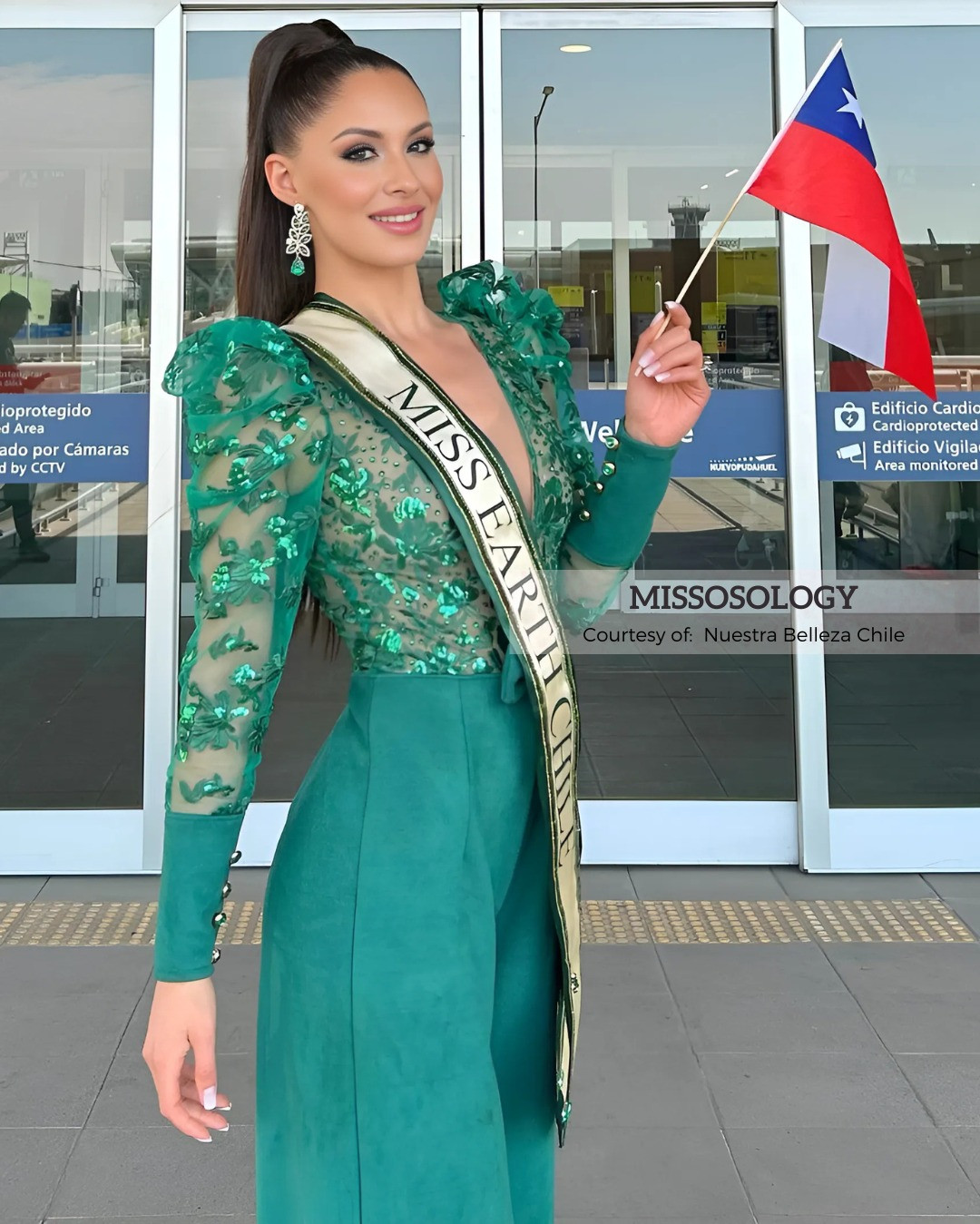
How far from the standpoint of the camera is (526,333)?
74.6 inches

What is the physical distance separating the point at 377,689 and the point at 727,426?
3.51 meters

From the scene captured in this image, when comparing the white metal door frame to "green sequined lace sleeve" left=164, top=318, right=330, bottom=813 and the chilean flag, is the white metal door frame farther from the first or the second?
"green sequined lace sleeve" left=164, top=318, right=330, bottom=813

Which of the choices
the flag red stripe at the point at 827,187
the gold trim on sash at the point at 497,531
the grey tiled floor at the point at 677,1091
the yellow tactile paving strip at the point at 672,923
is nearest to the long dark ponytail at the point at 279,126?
the gold trim on sash at the point at 497,531

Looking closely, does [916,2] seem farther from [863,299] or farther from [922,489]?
[863,299]

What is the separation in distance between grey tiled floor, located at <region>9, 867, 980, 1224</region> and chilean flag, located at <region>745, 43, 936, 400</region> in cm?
164

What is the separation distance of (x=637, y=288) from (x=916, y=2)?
1.26 meters

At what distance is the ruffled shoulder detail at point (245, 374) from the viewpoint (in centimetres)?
152

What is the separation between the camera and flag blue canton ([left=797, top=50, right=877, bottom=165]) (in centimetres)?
206

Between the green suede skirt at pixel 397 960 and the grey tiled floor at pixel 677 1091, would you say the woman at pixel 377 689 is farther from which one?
the grey tiled floor at pixel 677 1091

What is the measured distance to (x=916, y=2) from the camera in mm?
4812

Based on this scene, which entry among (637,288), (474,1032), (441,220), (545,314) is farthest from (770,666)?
(474,1032)

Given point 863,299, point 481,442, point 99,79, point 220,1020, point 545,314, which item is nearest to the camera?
point 481,442

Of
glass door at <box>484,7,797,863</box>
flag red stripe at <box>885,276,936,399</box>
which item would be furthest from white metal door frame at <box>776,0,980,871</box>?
flag red stripe at <box>885,276,936,399</box>

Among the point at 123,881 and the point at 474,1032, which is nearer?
the point at 474,1032
